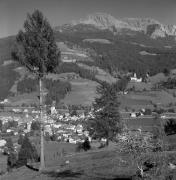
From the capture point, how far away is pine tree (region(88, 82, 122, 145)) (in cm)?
5119

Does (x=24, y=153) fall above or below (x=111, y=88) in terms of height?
below

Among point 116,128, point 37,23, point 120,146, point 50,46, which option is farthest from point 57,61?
point 116,128

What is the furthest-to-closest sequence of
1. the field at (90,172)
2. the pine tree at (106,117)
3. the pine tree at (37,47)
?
1. the pine tree at (106,117)
2. the pine tree at (37,47)
3. the field at (90,172)

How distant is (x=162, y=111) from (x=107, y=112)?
139002 mm

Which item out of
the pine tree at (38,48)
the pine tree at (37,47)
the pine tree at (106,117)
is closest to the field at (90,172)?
the pine tree at (38,48)

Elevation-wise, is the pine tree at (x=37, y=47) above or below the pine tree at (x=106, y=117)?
above

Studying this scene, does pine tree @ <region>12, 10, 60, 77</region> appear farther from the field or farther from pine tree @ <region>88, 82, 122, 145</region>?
pine tree @ <region>88, 82, 122, 145</region>

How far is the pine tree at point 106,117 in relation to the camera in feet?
168

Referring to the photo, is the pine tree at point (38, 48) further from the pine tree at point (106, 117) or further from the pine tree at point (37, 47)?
the pine tree at point (106, 117)

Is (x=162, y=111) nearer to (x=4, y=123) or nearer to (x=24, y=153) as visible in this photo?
(x=4, y=123)

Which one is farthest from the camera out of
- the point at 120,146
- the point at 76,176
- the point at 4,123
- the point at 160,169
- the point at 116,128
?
the point at 4,123

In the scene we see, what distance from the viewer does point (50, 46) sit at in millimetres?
30062

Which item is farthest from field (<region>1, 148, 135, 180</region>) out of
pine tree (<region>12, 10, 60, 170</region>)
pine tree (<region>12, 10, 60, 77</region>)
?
pine tree (<region>12, 10, 60, 77</region>)

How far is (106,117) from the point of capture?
51969 mm
